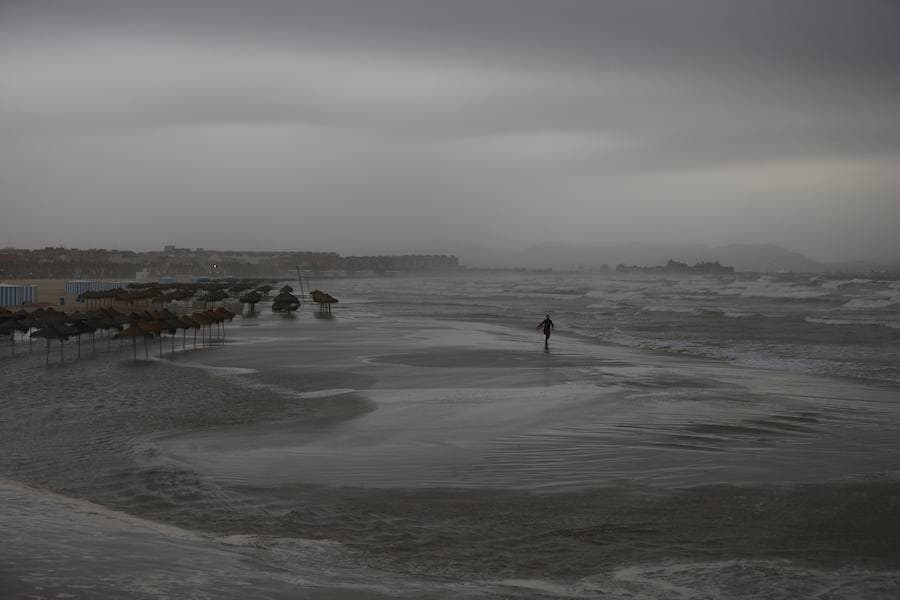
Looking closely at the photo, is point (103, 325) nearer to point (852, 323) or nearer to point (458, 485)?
point (458, 485)

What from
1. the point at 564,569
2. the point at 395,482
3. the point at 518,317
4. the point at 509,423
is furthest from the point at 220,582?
the point at 518,317

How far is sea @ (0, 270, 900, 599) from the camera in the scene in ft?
19.1

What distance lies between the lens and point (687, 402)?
539 inches

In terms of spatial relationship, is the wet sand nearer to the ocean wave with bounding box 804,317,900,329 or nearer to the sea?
the sea

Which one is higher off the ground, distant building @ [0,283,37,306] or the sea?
distant building @ [0,283,37,306]

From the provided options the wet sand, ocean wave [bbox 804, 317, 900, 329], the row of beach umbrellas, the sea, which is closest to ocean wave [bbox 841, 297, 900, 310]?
ocean wave [bbox 804, 317, 900, 329]

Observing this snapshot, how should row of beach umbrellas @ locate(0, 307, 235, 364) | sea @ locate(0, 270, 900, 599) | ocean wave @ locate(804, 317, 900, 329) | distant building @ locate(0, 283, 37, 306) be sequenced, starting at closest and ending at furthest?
sea @ locate(0, 270, 900, 599)
row of beach umbrellas @ locate(0, 307, 235, 364)
ocean wave @ locate(804, 317, 900, 329)
distant building @ locate(0, 283, 37, 306)

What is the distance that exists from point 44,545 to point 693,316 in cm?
3668

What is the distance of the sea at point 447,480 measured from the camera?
5809 mm

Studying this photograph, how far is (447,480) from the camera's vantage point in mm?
8523

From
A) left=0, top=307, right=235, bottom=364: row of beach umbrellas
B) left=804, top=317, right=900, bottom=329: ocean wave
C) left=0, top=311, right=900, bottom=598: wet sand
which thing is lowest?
left=0, top=311, right=900, bottom=598: wet sand

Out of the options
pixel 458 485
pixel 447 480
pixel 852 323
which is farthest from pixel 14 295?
pixel 852 323

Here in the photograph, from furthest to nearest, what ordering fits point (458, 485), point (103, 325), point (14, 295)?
point (14, 295), point (103, 325), point (458, 485)

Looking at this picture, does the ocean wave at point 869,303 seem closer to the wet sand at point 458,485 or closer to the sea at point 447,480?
the sea at point 447,480
